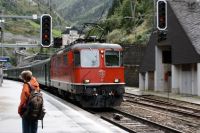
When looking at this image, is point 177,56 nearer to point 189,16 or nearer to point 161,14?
point 189,16

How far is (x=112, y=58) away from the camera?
25.5m

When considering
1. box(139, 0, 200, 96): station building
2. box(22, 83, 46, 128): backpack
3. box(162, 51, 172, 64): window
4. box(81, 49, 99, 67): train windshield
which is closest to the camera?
box(22, 83, 46, 128): backpack

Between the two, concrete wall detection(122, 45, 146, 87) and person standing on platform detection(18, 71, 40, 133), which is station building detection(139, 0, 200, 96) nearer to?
concrete wall detection(122, 45, 146, 87)

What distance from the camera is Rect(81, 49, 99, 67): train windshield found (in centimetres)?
2517

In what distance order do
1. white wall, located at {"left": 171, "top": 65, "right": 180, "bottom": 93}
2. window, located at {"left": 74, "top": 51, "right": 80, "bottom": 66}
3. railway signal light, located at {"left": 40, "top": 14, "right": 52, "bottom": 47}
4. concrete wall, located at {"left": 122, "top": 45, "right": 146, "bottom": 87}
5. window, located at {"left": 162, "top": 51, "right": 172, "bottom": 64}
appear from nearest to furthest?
railway signal light, located at {"left": 40, "top": 14, "right": 52, "bottom": 47} < window, located at {"left": 74, "top": 51, "right": 80, "bottom": 66} < white wall, located at {"left": 171, "top": 65, "right": 180, "bottom": 93} < window, located at {"left": 162, "top": 51, "right": 172, "bottom": 64} < concrete wall, located at {"left": 122, "top": 45, "right": 146, "bottom": 87}

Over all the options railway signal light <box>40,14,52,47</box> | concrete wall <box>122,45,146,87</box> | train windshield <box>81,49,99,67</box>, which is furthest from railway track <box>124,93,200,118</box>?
concrete wall <box>122,45,146,87</box>

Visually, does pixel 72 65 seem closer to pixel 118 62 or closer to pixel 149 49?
pixel 118 62

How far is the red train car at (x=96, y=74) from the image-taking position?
24500mm

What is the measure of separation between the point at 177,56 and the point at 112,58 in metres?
18.3

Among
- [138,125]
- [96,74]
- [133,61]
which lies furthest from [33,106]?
[133,61]

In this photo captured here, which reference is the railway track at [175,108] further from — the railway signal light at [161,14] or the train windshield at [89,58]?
the train windshield at [89,58]

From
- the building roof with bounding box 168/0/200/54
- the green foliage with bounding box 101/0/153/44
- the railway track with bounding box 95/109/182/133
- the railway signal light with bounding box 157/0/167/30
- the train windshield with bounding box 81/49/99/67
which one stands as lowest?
the railway track with bounding box 95/109/182/133

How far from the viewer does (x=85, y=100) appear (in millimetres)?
24812

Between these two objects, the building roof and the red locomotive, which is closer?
the red locomotive
